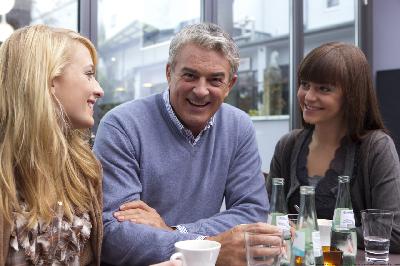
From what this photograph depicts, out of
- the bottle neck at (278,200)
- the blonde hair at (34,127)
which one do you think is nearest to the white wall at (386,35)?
the bottle neck at (278,200)

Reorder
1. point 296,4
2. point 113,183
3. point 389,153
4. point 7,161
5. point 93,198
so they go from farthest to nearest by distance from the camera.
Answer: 1. point 296,4
2. point 389,153
3. point 113,183
4. point 93,198
5. point 7,161

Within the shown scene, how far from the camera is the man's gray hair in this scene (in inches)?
63.5

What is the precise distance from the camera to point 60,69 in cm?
128

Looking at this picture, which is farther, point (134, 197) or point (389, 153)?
point (389, 153)

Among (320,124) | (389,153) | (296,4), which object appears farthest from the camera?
(296,4)

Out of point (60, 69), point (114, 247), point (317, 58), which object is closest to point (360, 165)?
point (317, 58)

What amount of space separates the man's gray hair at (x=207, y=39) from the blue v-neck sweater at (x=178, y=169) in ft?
0.78

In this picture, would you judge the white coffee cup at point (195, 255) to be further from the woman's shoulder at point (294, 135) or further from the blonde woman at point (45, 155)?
the woman's shoulder at point (294, 135)

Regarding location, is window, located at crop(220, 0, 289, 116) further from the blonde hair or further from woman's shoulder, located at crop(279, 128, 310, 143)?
the blonde hair

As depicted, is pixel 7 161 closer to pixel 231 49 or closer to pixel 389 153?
pixel 231 49

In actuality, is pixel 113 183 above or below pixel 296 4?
below

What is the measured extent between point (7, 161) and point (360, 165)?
1.25 metres

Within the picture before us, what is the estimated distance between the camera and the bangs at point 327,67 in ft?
6.07

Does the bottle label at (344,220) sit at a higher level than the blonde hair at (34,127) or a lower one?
lower
